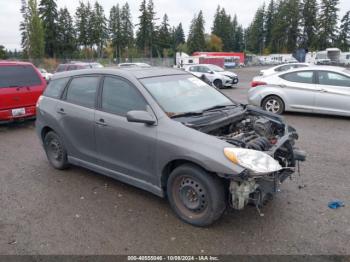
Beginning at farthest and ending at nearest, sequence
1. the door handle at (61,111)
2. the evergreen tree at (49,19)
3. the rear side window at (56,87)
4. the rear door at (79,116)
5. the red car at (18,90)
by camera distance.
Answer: the evergreen tree at (49,19) < the red car at (18,90) < the rear side window at (56,87) < the door handle at (61,111) < the rear door at (79,116)

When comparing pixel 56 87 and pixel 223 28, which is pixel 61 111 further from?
pixel 223 28

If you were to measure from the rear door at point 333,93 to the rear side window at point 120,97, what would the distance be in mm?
6809

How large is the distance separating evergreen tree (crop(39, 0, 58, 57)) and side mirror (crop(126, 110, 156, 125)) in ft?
221

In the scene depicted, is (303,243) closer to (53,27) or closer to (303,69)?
(303,69)

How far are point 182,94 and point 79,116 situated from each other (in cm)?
157

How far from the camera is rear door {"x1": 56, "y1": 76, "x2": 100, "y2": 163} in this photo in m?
4.41

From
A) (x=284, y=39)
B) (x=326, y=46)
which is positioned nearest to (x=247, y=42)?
(x=284, y=39)

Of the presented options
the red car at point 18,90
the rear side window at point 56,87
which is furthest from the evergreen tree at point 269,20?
the rear side window at point 56,87

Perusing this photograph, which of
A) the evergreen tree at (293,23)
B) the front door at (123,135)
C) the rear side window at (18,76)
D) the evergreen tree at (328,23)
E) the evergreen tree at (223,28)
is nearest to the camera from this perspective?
the front door at (123,135)

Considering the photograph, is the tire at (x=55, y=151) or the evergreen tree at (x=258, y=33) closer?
the tire at (x=55, y=151)

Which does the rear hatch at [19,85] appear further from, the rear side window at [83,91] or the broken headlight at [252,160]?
the broken headlight at [252,160]

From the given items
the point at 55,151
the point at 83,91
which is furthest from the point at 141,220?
the point at 55,151

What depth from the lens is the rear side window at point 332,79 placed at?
863 cm

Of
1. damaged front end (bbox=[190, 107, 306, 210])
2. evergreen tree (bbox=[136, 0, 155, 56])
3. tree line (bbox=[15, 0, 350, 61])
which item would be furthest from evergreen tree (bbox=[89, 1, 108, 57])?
damaged front end (bbox=[190, 107, 306, 210])
